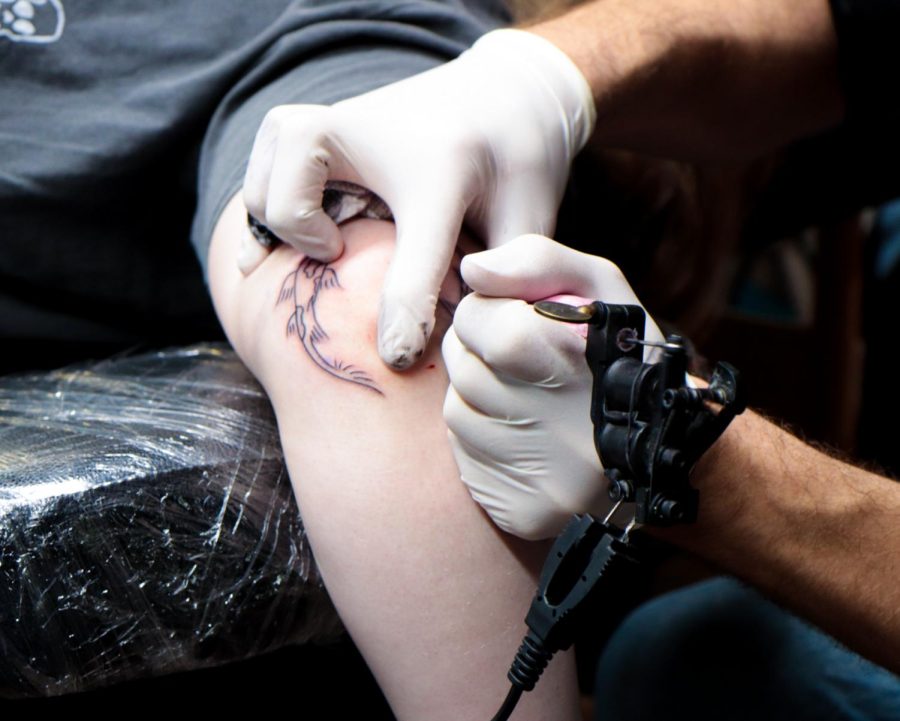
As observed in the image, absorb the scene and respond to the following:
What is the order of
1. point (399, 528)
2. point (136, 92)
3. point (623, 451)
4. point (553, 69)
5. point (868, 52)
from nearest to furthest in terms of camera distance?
point (623, 451) < point (399, 528) < point (553, 69) < point (136, 92) < point (868, 52)

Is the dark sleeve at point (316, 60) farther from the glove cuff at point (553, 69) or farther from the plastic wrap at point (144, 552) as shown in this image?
the plastic wrap at point (144, 552)

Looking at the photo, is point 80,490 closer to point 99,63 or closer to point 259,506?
point 259,506

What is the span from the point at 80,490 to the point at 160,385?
226 mm

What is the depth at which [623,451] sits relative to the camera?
1.99 ft

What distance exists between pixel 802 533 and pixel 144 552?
1.74 ft

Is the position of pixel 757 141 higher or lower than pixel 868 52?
lower

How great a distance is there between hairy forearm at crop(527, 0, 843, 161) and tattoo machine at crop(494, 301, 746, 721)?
0.41 m

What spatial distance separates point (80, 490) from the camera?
74cm

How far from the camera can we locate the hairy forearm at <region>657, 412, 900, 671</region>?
745 millimetres

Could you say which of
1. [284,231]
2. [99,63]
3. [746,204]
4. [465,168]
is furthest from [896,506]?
[746,204]

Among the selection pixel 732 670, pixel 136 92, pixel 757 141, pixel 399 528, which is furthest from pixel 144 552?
pixel 757 141

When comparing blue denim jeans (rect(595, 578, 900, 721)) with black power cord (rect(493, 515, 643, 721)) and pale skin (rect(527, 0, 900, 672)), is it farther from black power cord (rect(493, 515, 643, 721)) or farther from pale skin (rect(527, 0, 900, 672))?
black power cord (rect(493, 515, 643, 721))

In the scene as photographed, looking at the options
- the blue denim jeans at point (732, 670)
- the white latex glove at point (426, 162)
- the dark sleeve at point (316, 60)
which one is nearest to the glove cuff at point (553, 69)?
the white latex glove at point (426, 162)

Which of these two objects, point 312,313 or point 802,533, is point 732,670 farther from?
point 312,313
